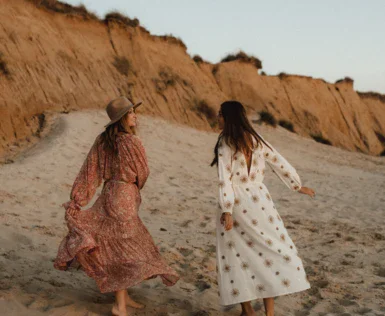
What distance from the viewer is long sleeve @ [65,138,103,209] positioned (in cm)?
372

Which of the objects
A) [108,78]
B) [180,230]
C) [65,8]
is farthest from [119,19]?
[180,230]

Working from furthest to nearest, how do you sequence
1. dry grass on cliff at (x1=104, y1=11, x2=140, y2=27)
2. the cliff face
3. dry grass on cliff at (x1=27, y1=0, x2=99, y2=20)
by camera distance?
dry grass on cliff at (x1=104, y1=11, x2=140, y2=27) < dry grass on cliff at (x1=27, y1=0, x2=99, y2=20) < the cliff face

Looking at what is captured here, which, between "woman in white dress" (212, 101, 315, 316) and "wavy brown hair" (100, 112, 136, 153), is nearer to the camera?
"woman in white dress" (212, 101, 315, 316)

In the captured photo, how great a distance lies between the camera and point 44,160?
9.93m

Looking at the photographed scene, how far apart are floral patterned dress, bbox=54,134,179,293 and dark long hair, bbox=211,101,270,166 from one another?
664 mm

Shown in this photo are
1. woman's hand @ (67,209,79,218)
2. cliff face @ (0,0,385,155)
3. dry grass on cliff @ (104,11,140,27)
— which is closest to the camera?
woman's hand @ (67,209,79,218)

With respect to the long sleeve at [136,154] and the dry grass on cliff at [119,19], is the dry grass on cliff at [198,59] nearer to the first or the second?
the dry grass on cliff at [119,19]

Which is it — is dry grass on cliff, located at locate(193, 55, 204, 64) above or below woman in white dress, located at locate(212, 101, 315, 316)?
above

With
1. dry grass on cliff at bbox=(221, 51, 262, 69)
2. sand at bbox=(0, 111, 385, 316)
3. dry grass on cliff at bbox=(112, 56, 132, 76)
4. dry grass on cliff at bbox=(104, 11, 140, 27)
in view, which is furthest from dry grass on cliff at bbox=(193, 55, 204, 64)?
sand at bbox=(0, 111, 385, 316)

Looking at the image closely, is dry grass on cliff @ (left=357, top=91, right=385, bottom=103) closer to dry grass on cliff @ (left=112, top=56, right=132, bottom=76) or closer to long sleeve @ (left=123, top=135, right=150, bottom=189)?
dry grass on cliff @ (left=112, top=56, right=132, bottom=76)

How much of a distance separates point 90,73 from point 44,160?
6.67 m

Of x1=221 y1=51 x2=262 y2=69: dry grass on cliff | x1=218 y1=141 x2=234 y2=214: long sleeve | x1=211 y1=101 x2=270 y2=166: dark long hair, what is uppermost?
x1=221 y1=51 x2=262 y2=69: dry grass on cliff

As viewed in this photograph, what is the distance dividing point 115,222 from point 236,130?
3.69 feet

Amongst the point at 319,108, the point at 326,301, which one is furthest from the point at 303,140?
the point at 326,301
